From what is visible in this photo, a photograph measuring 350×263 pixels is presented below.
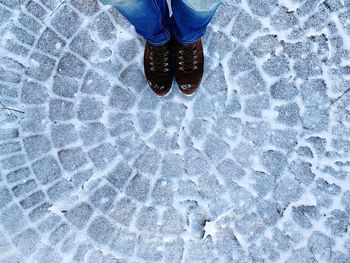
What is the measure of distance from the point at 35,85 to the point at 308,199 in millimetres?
1829

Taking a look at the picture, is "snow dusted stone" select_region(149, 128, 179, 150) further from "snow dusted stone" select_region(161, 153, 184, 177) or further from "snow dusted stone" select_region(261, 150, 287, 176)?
"snow dusted stone" select_region(261, 150, 287, 176)

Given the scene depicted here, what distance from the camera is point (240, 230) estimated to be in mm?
3010

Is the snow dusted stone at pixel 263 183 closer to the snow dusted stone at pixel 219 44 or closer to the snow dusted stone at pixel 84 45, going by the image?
the snow dusted stone at pixel 219 44

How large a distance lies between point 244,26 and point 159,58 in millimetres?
622

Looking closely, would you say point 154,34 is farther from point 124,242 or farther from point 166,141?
point 124,242

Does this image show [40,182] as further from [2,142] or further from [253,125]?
[253,125]

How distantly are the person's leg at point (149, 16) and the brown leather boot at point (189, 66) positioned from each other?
16 centimetres

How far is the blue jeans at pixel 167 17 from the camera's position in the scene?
7.31 feet

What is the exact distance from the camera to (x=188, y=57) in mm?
2855

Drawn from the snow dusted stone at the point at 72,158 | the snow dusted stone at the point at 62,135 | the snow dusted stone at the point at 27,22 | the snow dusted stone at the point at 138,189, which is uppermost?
the snow dusted stone at the point at 27,22

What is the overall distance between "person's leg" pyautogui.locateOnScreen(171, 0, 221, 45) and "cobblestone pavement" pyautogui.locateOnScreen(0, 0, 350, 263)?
463 mm

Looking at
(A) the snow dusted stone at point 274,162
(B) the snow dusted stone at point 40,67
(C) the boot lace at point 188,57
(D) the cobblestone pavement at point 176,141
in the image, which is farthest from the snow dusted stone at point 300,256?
(B) the snow dusted stone at point 40,67

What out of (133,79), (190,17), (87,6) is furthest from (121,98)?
(190,17)

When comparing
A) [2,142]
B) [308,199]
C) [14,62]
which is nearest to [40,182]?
[2,142]
